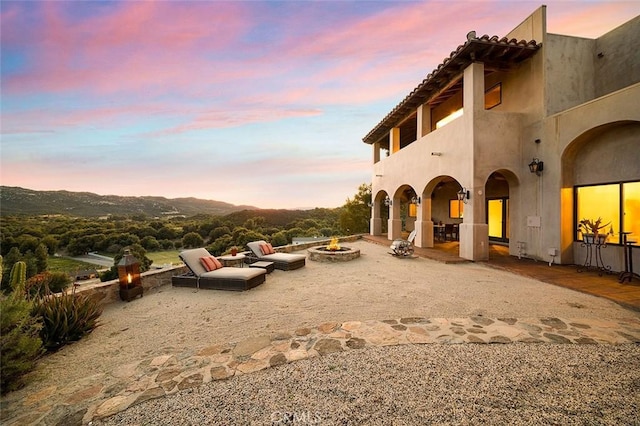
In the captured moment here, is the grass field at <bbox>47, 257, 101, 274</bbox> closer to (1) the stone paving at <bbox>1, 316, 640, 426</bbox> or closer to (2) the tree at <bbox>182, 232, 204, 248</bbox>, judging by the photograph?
(2) the tree at <bbox>182, 232, 204, 248</bbox>

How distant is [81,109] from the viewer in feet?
35.4

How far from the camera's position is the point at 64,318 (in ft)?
12.8

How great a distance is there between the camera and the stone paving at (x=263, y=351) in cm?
257

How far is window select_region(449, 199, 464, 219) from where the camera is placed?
1573 cm

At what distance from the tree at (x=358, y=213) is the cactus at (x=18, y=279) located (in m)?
19.8

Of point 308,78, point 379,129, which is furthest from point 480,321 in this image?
point 379,129

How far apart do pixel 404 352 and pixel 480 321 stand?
184 centimetres

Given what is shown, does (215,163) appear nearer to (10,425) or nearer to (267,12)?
(267,12)

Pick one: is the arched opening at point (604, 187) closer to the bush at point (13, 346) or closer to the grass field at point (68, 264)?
the bush at point (13, 346)

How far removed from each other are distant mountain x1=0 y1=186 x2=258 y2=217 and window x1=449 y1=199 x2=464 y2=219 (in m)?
41.8

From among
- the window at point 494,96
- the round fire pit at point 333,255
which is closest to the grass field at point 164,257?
the round fire pit at point 333,255

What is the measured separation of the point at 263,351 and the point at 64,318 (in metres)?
3.08

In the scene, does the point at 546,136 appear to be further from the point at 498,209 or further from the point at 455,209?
the point at 455,209

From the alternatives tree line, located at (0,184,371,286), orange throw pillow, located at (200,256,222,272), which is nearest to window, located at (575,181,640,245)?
orange throw pillow, located at (200,256,222,272)
